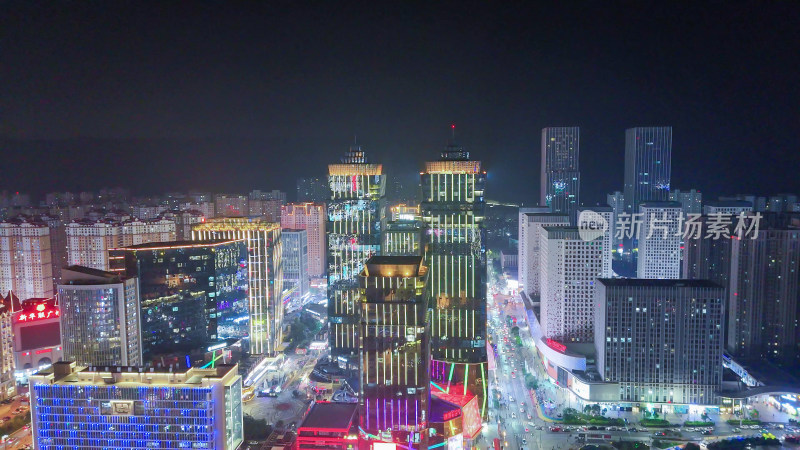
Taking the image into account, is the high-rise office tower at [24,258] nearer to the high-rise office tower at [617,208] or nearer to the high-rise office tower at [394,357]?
the high-rise office tower at [394,357]

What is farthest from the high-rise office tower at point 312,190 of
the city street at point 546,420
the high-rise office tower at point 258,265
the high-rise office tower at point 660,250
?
the high-rise office tower at point 660,250

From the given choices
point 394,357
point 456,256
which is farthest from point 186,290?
point 456,256

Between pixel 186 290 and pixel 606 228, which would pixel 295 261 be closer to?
pixel 186 290

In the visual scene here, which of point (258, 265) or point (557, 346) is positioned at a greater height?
point (258, 265)

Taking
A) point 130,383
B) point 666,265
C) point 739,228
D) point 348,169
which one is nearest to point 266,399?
point 130,383

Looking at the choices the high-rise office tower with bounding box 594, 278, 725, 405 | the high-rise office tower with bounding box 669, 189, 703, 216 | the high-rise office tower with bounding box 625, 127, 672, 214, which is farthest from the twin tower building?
the high-rise office tower with bounding box 669, 189, 703, 216

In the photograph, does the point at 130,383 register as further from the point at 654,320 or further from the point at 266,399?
the point at 654,320

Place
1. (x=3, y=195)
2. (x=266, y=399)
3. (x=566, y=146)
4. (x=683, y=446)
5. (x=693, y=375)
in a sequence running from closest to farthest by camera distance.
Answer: (x=683, y=446), (x=693, y=375), (x=266, y=399), (x=3, y=195), (x=566, y=146)
